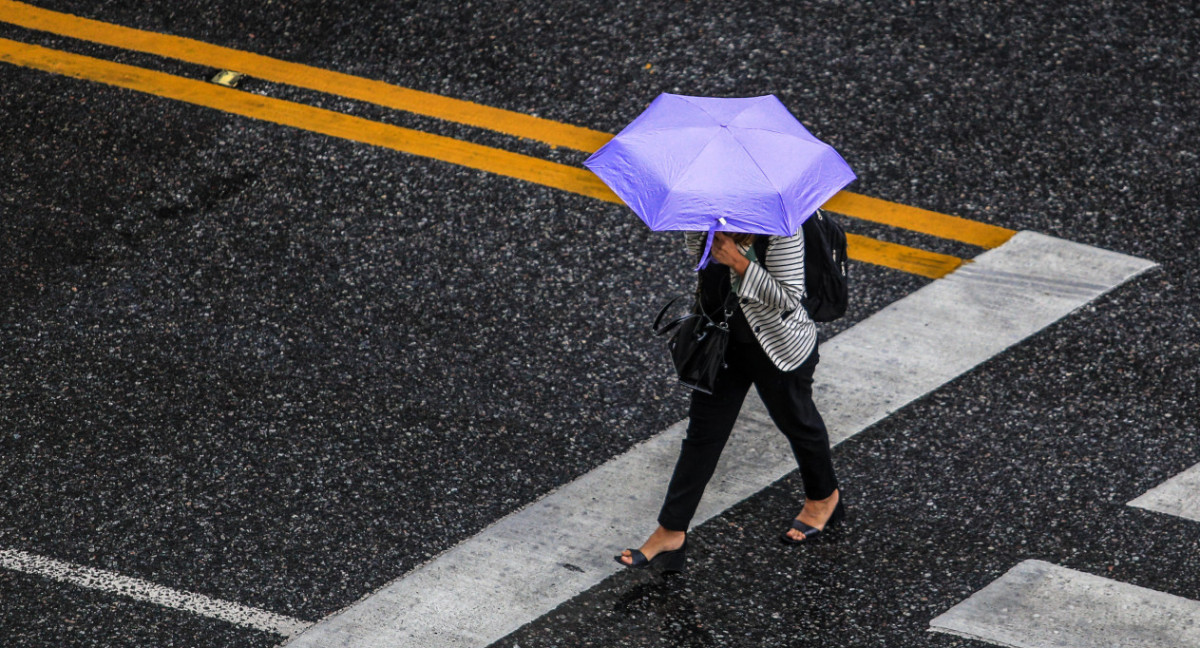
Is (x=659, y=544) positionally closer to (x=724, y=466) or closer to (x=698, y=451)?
(x=698, y=451)

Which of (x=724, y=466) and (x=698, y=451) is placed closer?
(x=698, y=451)

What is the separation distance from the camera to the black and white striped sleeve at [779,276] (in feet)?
14.1

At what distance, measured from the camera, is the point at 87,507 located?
16.8ft

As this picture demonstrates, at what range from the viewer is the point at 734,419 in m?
4.77

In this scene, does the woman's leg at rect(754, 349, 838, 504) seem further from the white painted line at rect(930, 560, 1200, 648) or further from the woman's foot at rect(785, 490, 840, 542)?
the white painted line at rect(930, 560, 1200, 648)

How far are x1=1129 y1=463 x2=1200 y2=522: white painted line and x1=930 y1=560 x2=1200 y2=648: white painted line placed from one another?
0.41m

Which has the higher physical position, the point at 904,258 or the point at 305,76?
the point at 305,76

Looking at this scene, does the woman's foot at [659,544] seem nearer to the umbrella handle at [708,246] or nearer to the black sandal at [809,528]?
the black sandal at [809,528]

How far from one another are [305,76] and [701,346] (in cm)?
355

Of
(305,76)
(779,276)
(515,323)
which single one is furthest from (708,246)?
(305,76)

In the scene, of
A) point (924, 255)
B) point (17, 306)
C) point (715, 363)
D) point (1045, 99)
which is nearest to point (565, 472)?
point (715, 363)

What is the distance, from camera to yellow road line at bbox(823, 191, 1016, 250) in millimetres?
6207

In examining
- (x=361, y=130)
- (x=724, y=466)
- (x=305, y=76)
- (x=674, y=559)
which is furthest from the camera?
(x=305, y=76)

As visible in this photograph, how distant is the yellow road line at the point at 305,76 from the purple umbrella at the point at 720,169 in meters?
2.51
